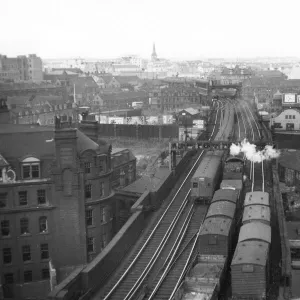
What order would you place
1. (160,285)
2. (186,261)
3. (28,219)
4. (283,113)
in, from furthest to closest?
(283,113) → (28,219) → (186,261) → (160,285)

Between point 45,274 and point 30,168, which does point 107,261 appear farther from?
point 30,168

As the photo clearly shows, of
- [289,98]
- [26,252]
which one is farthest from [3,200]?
[289,98]

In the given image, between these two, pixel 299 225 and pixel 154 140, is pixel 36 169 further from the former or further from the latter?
pixel 154 140

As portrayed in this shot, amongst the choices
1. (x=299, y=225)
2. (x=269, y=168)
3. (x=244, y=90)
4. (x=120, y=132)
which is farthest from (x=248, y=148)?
(x=244, y=90)

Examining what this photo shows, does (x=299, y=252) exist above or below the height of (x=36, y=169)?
below

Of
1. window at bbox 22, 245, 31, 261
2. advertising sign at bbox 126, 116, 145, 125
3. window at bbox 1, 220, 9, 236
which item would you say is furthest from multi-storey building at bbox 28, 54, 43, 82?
window at bbox 22, 245, 31, 261

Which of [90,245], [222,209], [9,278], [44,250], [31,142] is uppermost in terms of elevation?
[31,142]

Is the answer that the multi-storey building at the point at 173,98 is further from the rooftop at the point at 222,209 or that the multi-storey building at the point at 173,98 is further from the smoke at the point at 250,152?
the rooftop at the point at 222,209

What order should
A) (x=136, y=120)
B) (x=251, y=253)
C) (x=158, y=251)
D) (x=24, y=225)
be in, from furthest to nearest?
1. (x=136, y=120)
2. (x=24, y=225)
3. (x=158, y=251)
4. (x=251, y=253)
